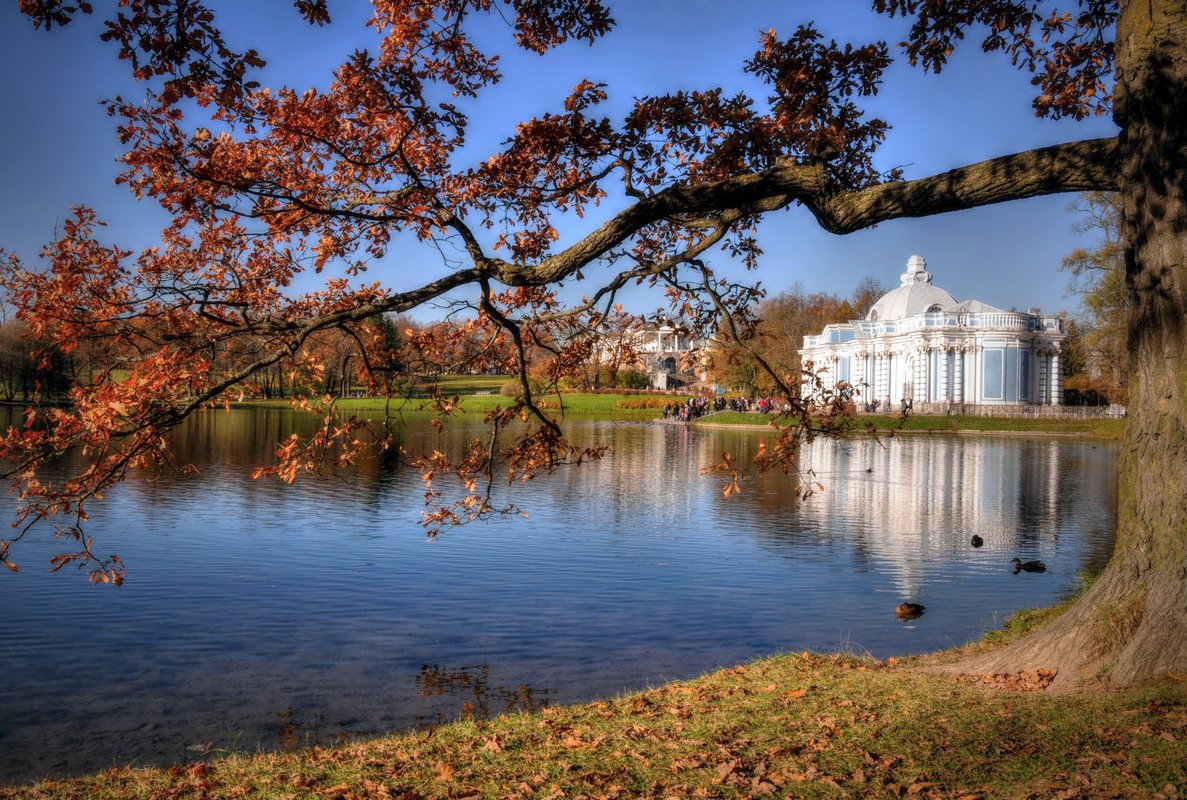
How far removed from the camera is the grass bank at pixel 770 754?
4.65m

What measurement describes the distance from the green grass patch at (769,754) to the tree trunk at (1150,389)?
0.45 meters

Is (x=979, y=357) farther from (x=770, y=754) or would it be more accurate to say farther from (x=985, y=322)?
(x=770, y=754)

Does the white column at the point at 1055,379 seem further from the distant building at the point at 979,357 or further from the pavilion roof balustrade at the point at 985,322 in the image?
the pavilion roof balustrade at the point at 985,322

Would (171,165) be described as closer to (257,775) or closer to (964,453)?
(257,775)

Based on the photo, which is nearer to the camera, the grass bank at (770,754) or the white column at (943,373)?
the grass bank at (770,754)

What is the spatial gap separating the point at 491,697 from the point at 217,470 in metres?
19.9

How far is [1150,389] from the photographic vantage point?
6.01m

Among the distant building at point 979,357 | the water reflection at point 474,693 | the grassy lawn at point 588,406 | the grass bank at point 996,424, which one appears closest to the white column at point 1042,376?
the distant building at point 979,357

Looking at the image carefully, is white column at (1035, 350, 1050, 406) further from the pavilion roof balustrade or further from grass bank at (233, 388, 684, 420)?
grass bank at (233, 388, 684, 420)

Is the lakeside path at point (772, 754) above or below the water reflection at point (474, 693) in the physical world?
above

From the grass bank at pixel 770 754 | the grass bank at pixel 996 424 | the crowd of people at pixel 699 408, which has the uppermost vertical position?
the crowd of people at pixel 699 408

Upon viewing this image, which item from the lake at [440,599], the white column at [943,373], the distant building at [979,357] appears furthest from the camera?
the white column at [943,373]

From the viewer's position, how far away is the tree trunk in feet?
19.0

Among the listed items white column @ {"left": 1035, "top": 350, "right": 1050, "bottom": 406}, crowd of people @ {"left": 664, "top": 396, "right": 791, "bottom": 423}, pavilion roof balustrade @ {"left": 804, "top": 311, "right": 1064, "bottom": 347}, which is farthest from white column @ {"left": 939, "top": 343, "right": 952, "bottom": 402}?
crowd of people @ {"left": 664, "top": 396, "right": 791, "bottom": 423}
